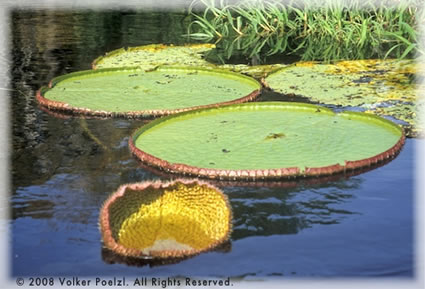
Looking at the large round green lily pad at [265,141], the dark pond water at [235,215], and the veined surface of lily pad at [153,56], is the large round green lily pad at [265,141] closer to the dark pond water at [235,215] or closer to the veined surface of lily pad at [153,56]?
the dark pond water at [235,215]

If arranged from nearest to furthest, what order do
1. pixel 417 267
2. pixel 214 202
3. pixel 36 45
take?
pixel 417 267, pixel 214 202, pixel 36 45

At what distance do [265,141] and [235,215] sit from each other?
0.84m

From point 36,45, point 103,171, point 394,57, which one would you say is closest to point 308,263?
point 103,171

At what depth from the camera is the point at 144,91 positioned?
16.8 feet

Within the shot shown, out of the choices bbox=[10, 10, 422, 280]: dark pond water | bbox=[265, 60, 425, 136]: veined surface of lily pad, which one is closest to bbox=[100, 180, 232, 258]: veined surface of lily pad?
bbox=[10, 10, 422, 280]: dark pond water

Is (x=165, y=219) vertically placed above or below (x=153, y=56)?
above

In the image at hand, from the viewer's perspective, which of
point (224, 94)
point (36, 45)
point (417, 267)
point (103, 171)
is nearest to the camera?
point (417, 267)

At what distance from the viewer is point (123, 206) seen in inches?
117

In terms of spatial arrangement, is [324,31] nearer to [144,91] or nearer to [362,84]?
[362,84]

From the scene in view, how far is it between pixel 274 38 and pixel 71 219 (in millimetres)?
4882

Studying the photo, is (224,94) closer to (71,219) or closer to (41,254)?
(71,219)

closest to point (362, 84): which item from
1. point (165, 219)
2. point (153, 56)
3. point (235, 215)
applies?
point (153, 56)

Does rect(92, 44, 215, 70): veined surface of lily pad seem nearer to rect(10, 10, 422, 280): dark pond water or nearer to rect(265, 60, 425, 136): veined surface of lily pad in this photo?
rect(265, 60, 425, 136): veined surface of lily pad

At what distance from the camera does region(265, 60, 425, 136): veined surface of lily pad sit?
477 cm
